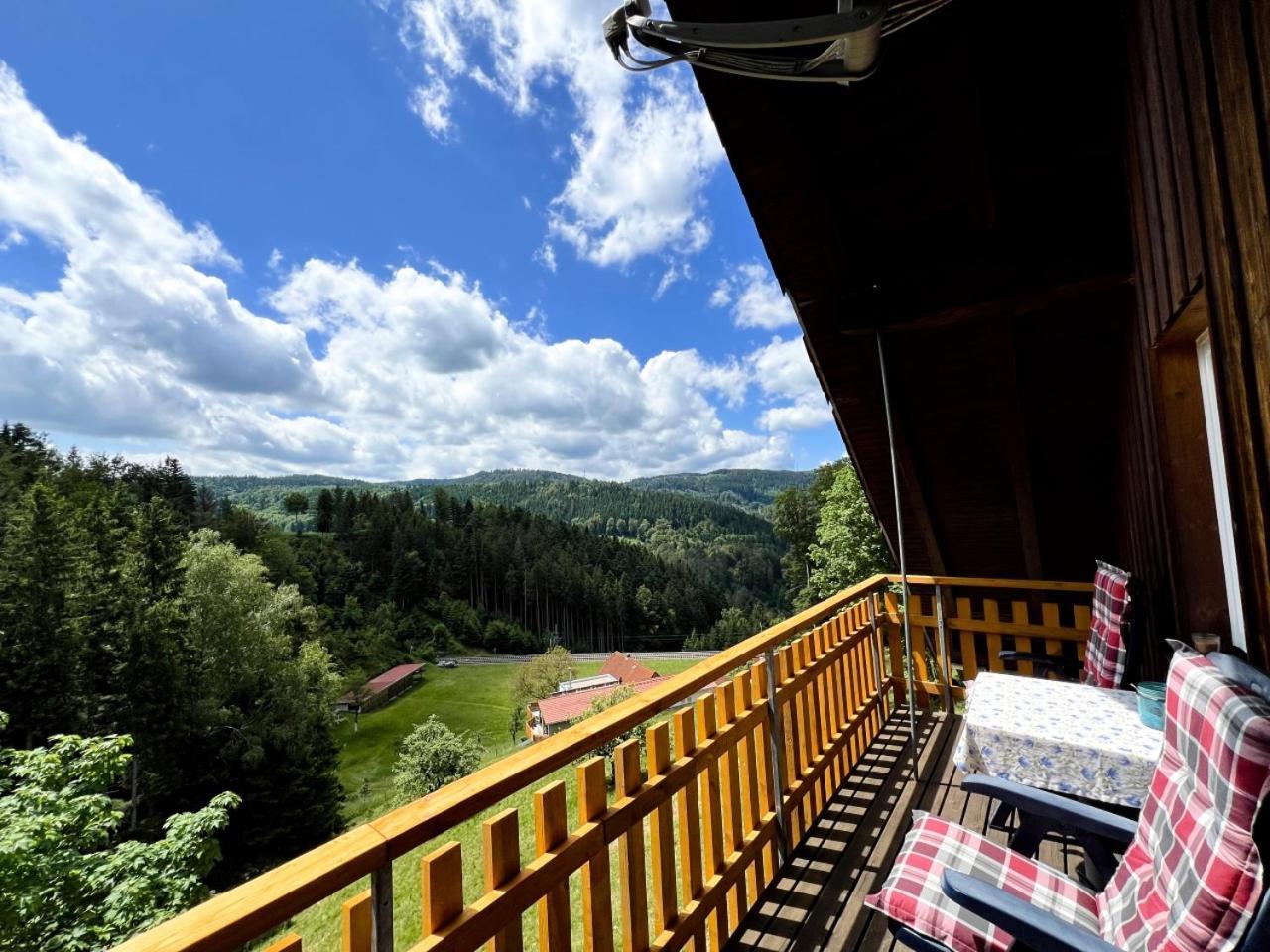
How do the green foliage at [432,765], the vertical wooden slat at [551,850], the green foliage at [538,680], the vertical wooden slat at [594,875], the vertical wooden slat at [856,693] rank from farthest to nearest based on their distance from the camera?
1. the green foliage at [538,680]
2. the green foliage at [432,765]
3. the vertical wooden slat at [856,693]
4. the vertical wooden slat at [594,875]
5. the vertical wooden slat at [551,850]

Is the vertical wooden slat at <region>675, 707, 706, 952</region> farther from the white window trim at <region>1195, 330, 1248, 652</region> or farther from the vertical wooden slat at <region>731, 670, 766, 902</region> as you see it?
the white window trim at <region>1195, 330, 1248, 652</region>

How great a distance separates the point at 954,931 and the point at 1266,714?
783mm

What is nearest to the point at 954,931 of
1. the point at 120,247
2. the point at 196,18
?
the point at 196,18

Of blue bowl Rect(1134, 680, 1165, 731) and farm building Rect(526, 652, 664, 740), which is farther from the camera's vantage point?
farm building Rect(526, 652, 664, 740)

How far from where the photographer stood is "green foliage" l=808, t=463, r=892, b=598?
1424 centimetres

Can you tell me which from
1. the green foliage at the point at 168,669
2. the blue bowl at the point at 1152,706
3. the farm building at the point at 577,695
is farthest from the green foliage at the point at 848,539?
the green foliage at the point at 168,669

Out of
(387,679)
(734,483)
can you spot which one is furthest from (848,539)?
(734,483)

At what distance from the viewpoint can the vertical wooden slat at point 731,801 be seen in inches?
74.1

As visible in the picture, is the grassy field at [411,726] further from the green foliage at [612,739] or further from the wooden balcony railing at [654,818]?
the wooden balcony railing at [654,818]

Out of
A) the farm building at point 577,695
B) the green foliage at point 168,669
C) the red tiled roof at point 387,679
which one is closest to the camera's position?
the green foliage at point 168,669

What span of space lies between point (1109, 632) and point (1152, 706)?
91 cm

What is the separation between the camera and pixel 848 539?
1486 cm

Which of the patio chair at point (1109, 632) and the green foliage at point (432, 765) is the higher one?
the patio chair at point (1109, 632)

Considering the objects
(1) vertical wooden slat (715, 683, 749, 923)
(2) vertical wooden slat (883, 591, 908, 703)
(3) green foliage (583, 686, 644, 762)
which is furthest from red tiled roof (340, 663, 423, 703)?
(1) vertical wooden slat (715, 683, 749, 923)
